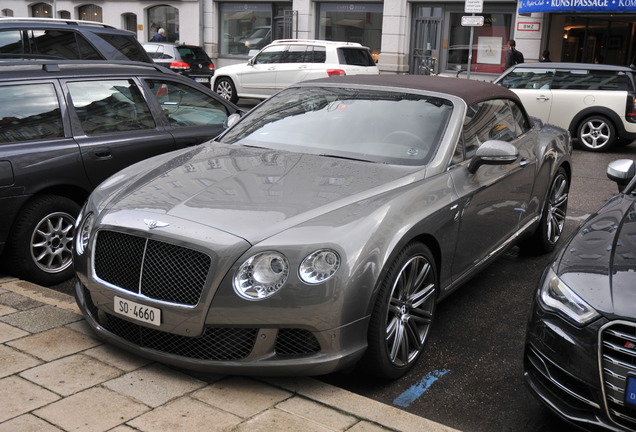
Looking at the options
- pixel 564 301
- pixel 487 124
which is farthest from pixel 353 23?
pixel 564 301

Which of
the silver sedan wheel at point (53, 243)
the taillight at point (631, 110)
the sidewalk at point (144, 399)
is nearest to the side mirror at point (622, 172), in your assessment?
the sidewalk at point (144, 399)

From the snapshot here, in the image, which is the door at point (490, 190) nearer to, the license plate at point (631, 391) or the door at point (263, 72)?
the license plate at point (631, 391)

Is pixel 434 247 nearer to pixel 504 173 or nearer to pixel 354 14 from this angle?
pixel 504 173

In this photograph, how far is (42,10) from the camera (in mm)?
34844

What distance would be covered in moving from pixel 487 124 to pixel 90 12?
101 ft

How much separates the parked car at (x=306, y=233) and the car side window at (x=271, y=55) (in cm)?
1483

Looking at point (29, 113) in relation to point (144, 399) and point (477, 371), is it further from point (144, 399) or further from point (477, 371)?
point (477, 371)

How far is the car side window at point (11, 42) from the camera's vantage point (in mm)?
9453

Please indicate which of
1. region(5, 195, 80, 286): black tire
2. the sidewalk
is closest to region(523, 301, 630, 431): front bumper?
the sidewalk

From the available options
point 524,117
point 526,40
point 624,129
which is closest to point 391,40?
point 526,40

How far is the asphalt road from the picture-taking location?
3.80 meters

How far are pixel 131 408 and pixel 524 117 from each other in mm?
4281

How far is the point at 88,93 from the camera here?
19.5 feet

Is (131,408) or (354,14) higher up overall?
(354,14)
